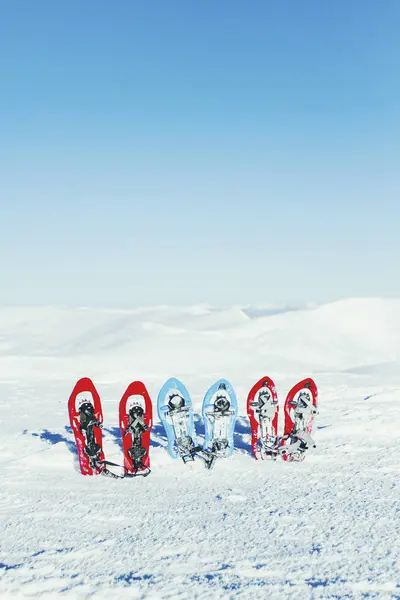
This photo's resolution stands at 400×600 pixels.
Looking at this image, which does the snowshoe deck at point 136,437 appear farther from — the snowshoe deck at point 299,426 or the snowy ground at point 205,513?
the snowshoe deck at point 299,426

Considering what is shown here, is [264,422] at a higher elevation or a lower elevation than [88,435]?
lower

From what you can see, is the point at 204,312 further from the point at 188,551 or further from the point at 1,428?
the point at 188,551

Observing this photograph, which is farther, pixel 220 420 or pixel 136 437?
pixel 220 420

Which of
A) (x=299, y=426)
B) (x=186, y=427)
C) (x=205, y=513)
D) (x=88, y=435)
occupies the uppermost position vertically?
(x=88, y=435)

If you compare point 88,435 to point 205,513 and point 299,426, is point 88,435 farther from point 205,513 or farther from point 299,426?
point 299,426

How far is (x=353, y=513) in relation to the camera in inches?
251

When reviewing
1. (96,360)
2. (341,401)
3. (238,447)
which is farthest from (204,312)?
(238,447)

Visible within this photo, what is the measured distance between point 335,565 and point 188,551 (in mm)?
1394

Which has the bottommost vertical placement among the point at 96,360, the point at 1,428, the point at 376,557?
the point at 376,557

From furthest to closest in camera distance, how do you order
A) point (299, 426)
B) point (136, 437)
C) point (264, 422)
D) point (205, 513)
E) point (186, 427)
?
point (264, 422)
point (186, 427)
point (299, 426)
point (136, 437)
point (205, 513)

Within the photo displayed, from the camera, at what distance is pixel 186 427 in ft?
30.8

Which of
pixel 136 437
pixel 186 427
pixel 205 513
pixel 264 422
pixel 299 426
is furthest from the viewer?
pixel 264 422

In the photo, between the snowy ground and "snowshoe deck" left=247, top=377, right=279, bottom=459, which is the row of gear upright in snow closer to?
"snowshoe deck" left=247, top=377, right=279, bottom=459

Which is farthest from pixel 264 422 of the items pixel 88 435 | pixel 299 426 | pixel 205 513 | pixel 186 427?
pixel 205 513
